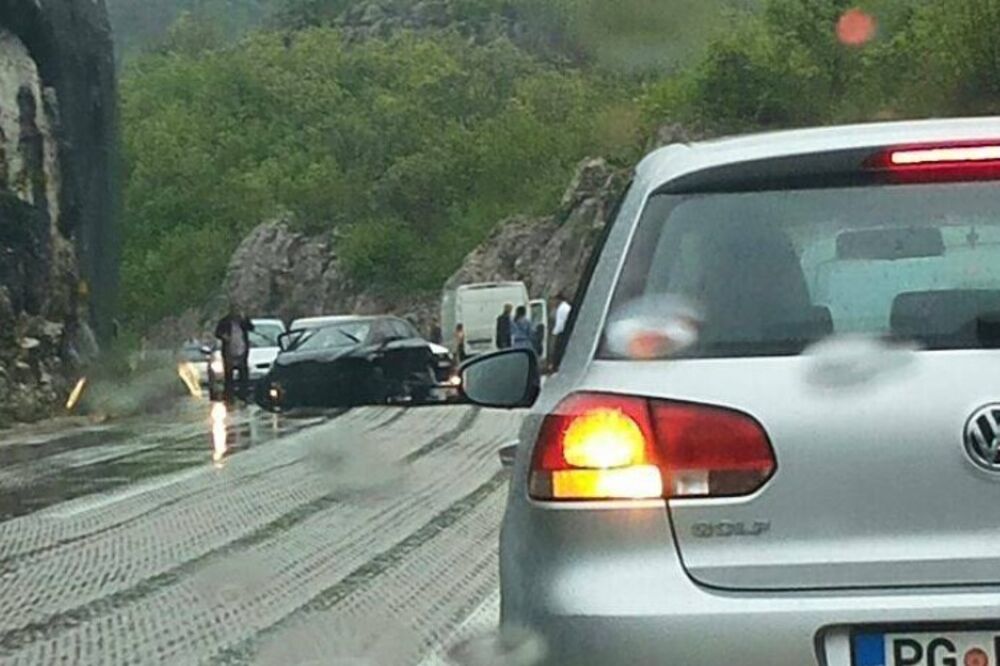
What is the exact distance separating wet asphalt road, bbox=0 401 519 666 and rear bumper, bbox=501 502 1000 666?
11.0 ft

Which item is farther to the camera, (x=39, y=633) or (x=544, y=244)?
(x=544, y=244)

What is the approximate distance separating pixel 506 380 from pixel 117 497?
8.65 m

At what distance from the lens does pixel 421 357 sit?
30844 millimetres

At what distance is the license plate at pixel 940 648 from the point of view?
3539 mm

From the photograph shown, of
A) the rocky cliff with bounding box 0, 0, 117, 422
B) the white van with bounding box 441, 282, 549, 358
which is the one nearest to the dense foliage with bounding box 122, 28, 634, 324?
the white van with bounding box 441, 282, 549, 358

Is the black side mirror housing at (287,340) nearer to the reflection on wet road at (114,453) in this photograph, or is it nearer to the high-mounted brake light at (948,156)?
the reflection on wet road at (114,453)

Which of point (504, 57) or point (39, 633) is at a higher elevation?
point (504, 57)

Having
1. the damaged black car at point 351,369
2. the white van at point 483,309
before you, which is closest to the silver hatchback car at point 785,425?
the damaged black car at point 351,369

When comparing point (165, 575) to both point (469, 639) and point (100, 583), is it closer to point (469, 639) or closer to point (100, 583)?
point (100, 583)

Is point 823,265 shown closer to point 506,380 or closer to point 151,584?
point 506,380

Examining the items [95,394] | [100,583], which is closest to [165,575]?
[100,583]

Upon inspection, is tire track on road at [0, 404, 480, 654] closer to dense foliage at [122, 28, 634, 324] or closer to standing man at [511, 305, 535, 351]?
standing man at [511, 305, 535, 351]

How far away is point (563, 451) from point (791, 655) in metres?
0.58

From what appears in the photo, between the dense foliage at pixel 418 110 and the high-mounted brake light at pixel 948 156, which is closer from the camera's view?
the high-mounted brake light at pixel 948 156
